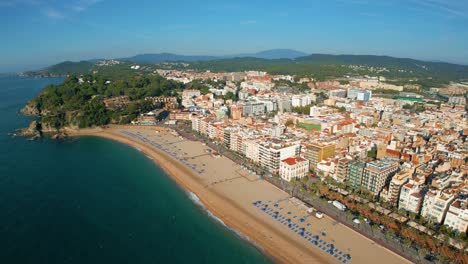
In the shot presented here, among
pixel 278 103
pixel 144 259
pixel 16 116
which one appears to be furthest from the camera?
pixel 278 103

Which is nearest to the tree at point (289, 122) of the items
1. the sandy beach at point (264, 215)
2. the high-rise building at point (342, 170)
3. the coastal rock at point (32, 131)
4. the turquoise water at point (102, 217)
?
the sandy beach at point (264, 215)

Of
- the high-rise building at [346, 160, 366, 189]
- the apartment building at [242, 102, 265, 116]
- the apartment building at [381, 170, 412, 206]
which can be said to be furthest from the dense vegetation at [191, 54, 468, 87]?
the apartment building at [381, 170, 412, 206]

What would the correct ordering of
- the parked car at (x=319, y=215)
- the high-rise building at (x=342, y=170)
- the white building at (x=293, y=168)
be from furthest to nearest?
the white building at (x=293, y=168)
the high-rise building at (x=342, y=170)
the parked car at (x=319, y=215)

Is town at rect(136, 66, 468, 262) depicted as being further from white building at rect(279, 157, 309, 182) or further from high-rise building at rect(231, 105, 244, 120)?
high-rise building at rect(231, 105, 244, 120)

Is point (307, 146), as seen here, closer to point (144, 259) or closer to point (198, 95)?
point (144, 259)

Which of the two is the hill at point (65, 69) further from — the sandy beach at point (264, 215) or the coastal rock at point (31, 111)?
the sandy beach at point (264, 215)

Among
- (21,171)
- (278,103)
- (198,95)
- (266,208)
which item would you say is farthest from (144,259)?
(198,95)

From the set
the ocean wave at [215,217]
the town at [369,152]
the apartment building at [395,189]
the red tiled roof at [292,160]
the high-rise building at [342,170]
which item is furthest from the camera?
the red tiled roof at [292,160]
